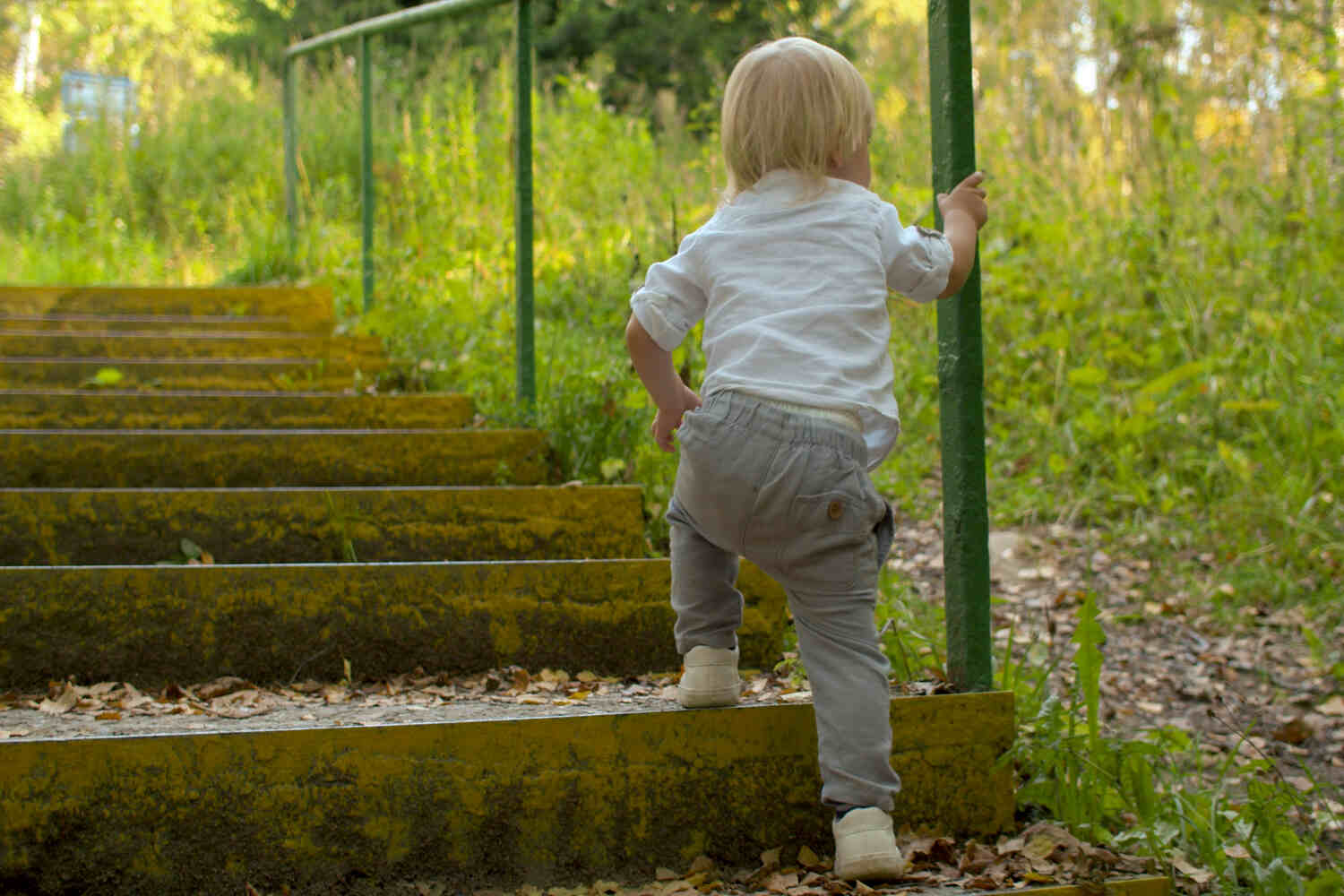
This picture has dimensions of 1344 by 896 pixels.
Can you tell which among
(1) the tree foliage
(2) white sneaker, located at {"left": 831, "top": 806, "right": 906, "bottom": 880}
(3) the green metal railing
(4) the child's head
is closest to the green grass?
(3) the green metal railing

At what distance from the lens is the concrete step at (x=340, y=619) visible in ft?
7.66

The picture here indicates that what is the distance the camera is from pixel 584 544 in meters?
2.96

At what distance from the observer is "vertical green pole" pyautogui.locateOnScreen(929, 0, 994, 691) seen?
205cm

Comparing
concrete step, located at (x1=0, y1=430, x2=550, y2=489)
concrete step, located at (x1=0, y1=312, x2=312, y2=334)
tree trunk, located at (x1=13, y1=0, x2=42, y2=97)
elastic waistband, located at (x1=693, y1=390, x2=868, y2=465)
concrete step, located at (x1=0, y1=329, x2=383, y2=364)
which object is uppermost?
tree trunk, located at (x1=13, y1=0, x2=42, y2=97)

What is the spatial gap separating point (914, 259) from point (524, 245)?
1936 mm

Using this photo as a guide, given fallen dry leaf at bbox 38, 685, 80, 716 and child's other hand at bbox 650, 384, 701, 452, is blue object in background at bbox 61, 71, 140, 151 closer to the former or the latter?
fallen dry leaf at bbox 38, 685, 80, 716

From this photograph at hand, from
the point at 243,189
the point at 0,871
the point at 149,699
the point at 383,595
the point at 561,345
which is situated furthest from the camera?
the point at 243,189

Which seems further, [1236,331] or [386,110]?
[386,110]

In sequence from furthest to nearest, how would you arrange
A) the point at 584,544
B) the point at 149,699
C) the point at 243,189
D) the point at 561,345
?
the point at 243,189
the point at 561,345
the point at 584,544
the point at 149,699

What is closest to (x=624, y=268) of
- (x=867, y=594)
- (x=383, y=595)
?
(x=383, y=595)

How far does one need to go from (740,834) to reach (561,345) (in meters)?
2.62

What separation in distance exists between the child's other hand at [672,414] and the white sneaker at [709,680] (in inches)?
13.1

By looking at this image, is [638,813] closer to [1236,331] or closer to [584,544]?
[584,544]

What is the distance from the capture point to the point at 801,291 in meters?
1.88
